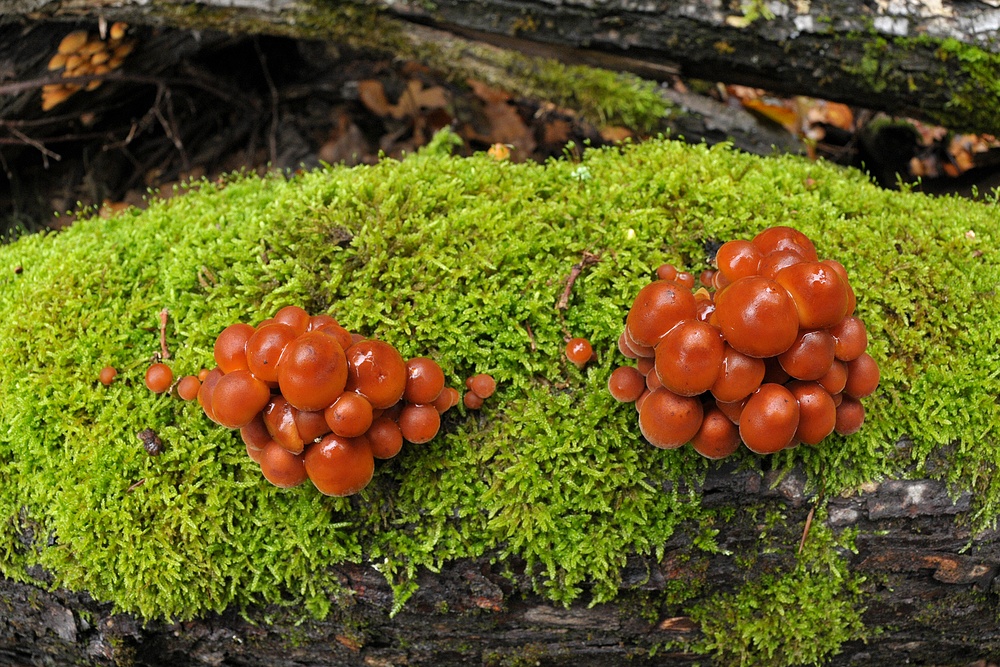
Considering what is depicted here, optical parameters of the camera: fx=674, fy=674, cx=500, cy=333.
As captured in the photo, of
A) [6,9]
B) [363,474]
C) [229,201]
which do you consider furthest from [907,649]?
[6,9]

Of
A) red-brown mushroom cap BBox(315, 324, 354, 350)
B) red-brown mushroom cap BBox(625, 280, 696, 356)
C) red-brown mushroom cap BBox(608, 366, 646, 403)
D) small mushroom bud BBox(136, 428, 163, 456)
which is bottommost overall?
small mushroom bud BBox(136, 428, 163, 456)

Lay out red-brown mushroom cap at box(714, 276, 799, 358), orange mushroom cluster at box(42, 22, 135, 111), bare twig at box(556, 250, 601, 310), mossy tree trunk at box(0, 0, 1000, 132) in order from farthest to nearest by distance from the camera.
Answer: orange mushroom cluster at box(42, 22, 135, 111) < mossy tree trunk at box(0, 0, 1000, 132) < bare twig at box(556, 250, 601, 310) < red-brown mushroom cap at box(714, 276, 799, 358)

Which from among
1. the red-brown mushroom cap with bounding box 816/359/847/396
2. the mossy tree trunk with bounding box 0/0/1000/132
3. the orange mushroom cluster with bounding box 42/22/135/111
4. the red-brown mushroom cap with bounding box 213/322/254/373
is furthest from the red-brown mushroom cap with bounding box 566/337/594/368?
the orange mushroom cluster with bounding box 42/22/135/111

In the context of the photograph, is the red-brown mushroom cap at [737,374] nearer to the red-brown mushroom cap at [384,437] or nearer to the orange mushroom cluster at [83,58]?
the red-brown mushroom cap at [384,437]

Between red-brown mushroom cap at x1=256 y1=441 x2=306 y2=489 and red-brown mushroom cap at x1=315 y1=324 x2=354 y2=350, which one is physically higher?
red-brown mushroom cap at x1=315 y1=324 x2=354 y2=350

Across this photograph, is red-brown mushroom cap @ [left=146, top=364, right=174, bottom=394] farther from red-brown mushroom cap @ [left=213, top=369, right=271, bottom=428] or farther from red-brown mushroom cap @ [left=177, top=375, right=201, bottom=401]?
red-brown mushroom cap @ [left=213, top=369, right=271, bottom=428]

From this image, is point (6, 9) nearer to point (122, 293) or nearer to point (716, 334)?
point (122, 293)
